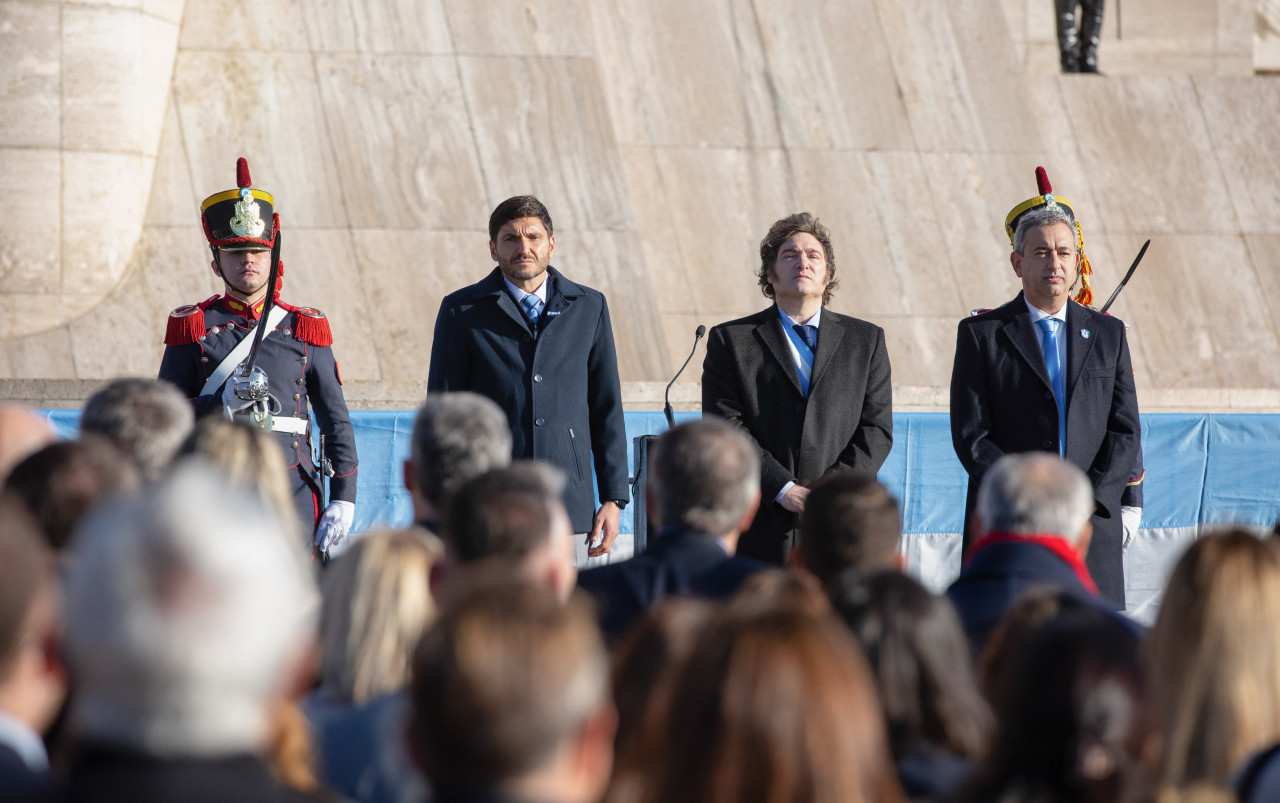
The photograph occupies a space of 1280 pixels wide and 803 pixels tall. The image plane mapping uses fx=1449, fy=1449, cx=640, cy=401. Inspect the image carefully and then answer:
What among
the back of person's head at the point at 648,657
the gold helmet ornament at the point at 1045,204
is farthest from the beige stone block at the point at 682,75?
the back of person's head at the point at 648,657

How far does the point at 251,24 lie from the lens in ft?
30.0

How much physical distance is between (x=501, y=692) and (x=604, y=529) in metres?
3.39

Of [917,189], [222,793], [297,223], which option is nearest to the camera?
[222,793]

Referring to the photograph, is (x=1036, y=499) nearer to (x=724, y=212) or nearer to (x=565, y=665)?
(x=565, y=665)

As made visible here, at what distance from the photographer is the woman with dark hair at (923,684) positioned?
2.09 metres

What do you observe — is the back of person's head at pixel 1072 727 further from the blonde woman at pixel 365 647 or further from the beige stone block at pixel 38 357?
the beige stone block at pixel 38 357

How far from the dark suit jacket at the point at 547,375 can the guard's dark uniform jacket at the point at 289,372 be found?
1.26 ft

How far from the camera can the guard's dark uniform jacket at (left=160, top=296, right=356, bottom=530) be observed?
492 cm

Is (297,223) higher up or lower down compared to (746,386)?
higher up

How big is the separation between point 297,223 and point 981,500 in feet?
21.0

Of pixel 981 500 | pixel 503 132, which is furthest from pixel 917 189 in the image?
pixel 981 500

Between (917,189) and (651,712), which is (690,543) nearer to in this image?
(651,712)

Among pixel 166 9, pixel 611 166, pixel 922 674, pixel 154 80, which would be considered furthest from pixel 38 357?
pixel 922 674

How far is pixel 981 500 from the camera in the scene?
3111mm
